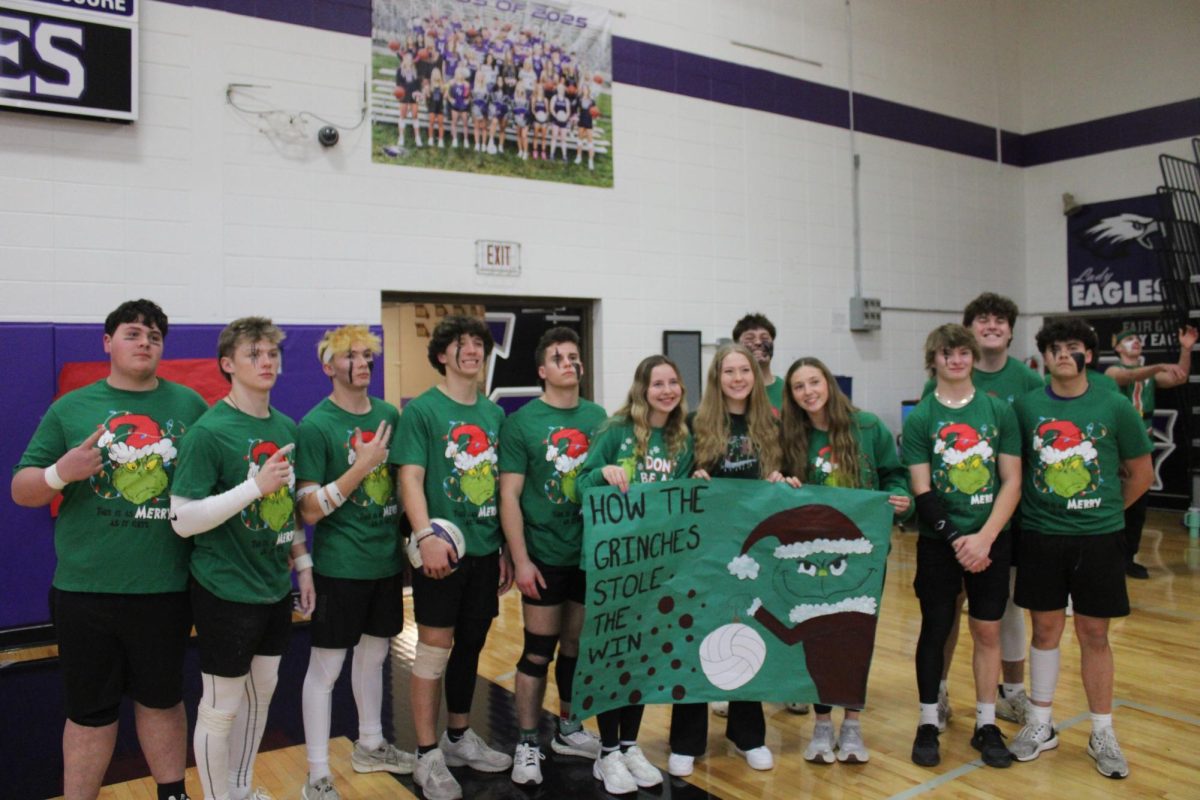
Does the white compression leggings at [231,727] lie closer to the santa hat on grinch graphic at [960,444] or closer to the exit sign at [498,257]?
the santa hat on grinch graphic at [960,444]

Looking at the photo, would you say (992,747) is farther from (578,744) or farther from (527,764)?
(527,764)

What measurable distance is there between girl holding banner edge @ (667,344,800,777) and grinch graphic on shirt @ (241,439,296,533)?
4.44 feet

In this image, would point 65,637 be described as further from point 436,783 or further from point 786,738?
point 786,738

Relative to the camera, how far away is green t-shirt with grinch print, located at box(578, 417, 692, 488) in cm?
301

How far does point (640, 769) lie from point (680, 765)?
0.17 metres

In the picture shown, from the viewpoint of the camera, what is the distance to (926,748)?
3.20 metres

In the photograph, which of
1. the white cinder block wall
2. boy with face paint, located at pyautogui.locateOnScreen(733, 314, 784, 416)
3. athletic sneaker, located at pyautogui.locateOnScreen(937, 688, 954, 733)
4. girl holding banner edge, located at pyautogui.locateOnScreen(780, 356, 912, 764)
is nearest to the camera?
girl holding banner edge, located at pyautogui.locateOnScreen(780, 356, 912, 764)

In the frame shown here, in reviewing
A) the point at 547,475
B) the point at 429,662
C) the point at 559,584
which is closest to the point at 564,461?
the point at 547,475

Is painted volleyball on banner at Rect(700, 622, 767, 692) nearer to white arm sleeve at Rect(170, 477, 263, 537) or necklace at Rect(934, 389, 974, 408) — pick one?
necklace at Rect(934, 389, 974, 408)

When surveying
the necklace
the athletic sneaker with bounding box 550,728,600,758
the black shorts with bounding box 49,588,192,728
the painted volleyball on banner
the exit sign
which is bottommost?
the athletic sneaker with bounding box 550,728,600,758

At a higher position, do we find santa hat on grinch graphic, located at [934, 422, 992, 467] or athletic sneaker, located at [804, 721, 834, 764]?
santa hat on grinch graphic, located at [934, 422, 992, 467]

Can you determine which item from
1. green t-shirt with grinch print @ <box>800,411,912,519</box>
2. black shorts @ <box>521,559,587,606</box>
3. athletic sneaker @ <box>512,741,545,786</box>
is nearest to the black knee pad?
black shorts @ <box>521,559,587,606</box>

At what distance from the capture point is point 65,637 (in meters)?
2.42

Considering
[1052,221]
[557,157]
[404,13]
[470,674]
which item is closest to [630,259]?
[557,157]
